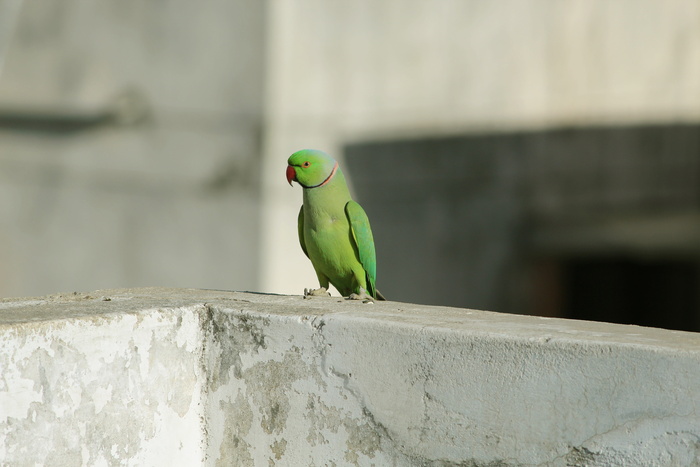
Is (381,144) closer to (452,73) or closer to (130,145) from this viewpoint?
(452,73)

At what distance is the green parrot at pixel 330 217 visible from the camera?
10.7 ft

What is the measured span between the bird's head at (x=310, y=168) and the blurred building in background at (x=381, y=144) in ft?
9.43

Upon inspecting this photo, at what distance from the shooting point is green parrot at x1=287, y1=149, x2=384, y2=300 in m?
3.25

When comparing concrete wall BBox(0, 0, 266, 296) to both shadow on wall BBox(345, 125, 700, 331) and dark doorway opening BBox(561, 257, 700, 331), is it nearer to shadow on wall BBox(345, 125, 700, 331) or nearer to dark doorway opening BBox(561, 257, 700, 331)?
shadow on wall BBox(345, 125, 700, 331)

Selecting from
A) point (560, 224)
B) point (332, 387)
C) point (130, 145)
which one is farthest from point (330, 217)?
point (560, 224)

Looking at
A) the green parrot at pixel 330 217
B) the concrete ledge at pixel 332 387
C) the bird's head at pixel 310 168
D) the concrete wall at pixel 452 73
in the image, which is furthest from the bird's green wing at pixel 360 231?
the concrete wall at pixel 452 73

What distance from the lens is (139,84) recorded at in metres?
6.36

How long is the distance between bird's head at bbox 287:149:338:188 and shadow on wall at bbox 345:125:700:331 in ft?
14.1

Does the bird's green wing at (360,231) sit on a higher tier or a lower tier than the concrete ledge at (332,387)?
higher

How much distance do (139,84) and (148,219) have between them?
40.3 inches

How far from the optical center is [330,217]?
3287mm

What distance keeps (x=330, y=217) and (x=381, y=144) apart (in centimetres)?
396

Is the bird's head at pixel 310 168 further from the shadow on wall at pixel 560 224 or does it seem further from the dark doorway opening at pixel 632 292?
the dark doorway opening at pixel 632 292

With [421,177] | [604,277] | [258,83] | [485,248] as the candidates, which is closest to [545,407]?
[258,83]
